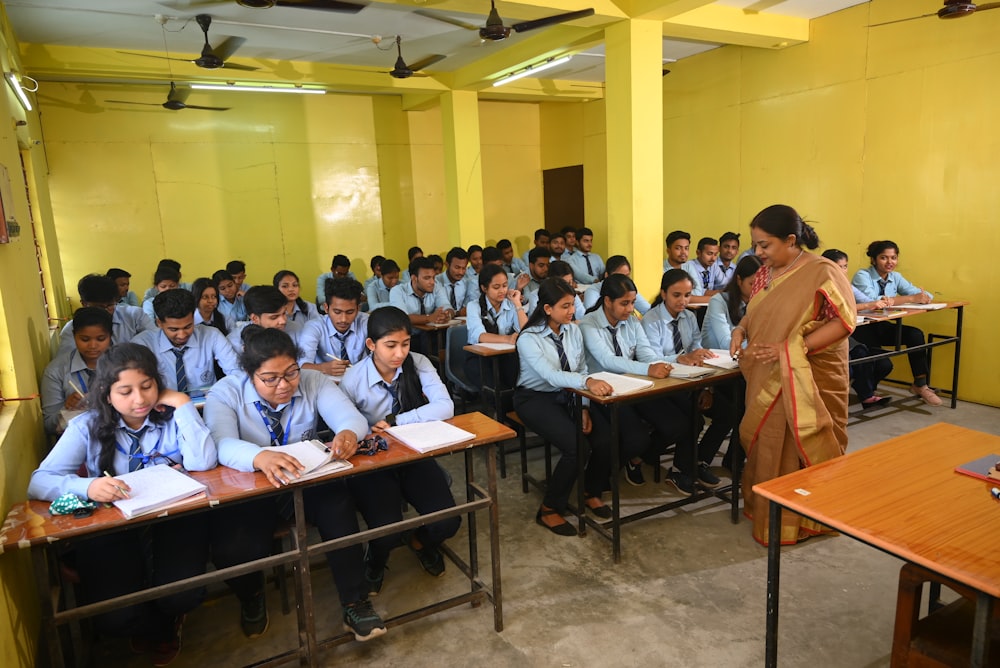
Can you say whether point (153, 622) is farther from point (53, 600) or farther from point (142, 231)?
point (142, 231)

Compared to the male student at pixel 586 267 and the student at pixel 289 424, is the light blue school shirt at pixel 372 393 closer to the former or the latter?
the student at pixel 289 424

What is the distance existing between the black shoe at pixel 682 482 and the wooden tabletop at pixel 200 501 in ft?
5.60

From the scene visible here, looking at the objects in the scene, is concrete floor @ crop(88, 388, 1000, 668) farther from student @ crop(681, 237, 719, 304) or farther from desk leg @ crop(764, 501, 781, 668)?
student @ crop(681, 237, 719, 304)

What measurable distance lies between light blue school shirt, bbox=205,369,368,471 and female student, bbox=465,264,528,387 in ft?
6.37

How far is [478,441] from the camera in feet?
7.79

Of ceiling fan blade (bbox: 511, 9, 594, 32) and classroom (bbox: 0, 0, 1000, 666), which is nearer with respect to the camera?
classroom (bbox: 0, 0, 1000, 666)

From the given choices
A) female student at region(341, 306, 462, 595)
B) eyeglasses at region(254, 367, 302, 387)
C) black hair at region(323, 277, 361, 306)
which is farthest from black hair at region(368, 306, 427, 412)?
black hair at region(323, 277, 361, 306)

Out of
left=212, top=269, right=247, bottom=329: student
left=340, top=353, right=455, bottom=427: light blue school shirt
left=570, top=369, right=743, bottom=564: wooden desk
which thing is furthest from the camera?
left=212, top=269, right=247, bottom=329: student

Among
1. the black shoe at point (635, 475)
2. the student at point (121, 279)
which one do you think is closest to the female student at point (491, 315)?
the black shoe at point (635, 475)

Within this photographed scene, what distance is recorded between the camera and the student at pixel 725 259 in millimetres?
6664

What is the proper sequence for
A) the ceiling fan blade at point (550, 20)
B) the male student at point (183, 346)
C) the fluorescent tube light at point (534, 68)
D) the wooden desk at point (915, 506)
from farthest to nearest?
the fluorescent tube light at point (534, 68) < the ceiling fan blade at point (550, 20) < the male student at point (183, 346) < the wooden desk at point (915, 506)

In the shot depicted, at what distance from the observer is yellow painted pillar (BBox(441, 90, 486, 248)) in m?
8.16

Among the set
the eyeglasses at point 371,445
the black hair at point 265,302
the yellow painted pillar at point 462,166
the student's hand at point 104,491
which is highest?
the yellow painted pillar at point 462,166

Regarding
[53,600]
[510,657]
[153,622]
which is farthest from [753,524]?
[53,600]
